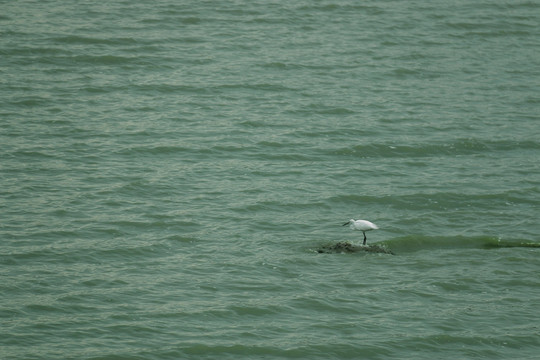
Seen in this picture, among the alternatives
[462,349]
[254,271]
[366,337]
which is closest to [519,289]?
[462,349]

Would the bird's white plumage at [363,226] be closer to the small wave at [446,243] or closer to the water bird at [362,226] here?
the water bird at [362,226]

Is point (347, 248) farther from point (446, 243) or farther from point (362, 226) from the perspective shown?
point (446, 243)

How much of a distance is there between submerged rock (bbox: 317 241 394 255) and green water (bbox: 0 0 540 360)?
18cm

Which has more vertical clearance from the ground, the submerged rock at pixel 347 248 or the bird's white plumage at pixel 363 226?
the bird's white plumage at pixel 363 226

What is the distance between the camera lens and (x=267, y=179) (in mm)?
19609

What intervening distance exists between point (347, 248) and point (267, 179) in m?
4.04

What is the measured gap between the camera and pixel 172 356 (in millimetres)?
12492

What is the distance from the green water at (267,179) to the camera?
13484 mm

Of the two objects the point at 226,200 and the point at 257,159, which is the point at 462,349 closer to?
the point at 226,200

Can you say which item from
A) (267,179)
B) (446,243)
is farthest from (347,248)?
(267,179)

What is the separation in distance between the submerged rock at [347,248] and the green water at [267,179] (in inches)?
6.9

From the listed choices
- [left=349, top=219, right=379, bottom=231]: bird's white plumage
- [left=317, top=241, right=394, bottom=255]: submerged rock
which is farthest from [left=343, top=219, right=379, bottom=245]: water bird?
[left=317, top=241, right=394, bottom=255]: submerged rock

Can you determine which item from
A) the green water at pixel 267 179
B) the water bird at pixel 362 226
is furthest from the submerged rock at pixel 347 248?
the water bird at pixel 362 226

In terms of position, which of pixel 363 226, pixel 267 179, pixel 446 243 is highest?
pixel 363 226
